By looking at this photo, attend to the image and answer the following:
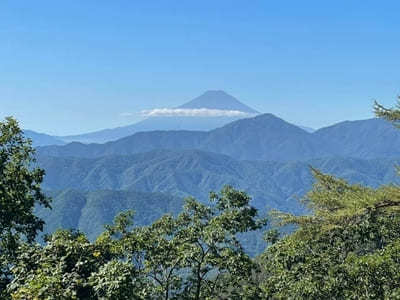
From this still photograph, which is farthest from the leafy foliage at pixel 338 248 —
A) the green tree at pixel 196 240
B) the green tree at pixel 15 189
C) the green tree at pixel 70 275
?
the green tree at pixel 15 189

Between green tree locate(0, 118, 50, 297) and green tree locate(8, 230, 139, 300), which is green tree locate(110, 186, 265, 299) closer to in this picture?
green tree locate(0, 118, 50, 297)

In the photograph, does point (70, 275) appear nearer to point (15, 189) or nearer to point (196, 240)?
point (196, 240)

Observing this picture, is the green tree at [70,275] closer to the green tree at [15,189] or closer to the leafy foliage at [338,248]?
the leafy foliage at [338,248]

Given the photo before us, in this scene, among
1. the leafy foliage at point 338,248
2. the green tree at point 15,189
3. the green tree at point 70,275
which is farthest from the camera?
the green tree at point 15,189

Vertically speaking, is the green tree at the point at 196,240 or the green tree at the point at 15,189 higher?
the green tree at the point at 15,189

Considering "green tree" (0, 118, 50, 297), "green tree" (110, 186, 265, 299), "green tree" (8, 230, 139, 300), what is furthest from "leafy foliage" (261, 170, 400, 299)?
"green tree" (0, 118, 50, 297)

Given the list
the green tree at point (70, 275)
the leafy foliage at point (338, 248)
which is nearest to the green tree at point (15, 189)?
the green tree at point (70, 275)

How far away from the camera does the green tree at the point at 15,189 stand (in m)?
27.2

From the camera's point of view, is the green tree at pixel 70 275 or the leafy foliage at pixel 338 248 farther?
the leafy foliage at pixel 338 248

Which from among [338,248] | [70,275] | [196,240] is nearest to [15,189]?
[196,240]

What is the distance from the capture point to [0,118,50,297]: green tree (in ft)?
89.2

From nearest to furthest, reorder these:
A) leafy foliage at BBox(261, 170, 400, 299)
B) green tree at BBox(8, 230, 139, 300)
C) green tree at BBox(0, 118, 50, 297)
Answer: green tree at BBox(8, 230, 139, 300) → leafy foliage at BBox(261, 170, 400, 299) → green tree at BBox(0, 118, 50, 297)

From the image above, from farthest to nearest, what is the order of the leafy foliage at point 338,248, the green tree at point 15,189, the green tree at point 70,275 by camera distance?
the green tree at point 15,189 → the leafy foliage at point 338,248 → the green tree at point 70,275

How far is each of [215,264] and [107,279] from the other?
18.9 m
